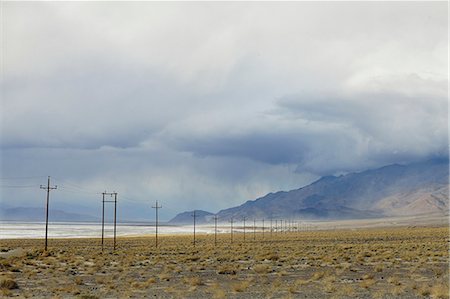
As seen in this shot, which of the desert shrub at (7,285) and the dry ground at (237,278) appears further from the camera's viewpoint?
the desert shrub at (7,285)

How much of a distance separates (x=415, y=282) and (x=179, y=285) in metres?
12.7

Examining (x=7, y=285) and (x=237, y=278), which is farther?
(x=237, y=278)

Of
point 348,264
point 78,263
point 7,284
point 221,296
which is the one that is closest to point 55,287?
point 7,284

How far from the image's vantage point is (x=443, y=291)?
83.3ft

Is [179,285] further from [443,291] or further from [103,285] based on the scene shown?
[443,291]

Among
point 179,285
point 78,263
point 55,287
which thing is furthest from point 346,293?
point 78,263

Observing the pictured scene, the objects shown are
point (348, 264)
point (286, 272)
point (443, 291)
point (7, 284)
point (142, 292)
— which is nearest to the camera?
point (443, 291)

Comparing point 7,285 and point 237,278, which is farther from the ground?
point 7,285

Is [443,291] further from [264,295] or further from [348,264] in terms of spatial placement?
[348,264]

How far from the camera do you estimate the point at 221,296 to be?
26.3m

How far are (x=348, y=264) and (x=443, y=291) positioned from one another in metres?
18.0

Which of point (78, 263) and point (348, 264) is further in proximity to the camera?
point (78, 263)

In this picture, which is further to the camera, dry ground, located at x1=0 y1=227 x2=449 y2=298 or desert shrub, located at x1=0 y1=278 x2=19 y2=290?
desert shrub, located at x1=0 y1=278 x2=19 y2=290

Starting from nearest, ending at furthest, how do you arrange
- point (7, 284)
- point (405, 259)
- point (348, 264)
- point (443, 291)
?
point (443, 291), point (7, 284), point (348, 264), point (405, 259)
